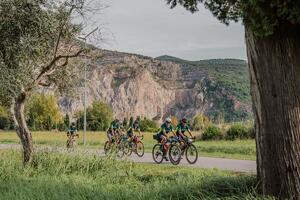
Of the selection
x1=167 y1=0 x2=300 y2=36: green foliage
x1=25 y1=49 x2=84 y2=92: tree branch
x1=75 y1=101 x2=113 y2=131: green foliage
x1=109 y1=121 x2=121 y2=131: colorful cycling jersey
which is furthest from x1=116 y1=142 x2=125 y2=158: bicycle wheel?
x1=75 y1=101 x2=113 y2=131: green foliage

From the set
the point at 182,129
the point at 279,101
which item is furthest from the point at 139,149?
the point at 279,101

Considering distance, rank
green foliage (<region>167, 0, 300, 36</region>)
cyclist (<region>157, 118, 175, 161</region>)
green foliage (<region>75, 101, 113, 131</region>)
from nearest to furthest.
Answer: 1. green foliage (<region>167, 0, 300, 36</region>)
2. cyclist (<region>157, 118, 175, 161</region>)
3. green foliage (<region>75, 101, 113, 131</region>)

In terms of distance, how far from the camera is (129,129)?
25.1 meters

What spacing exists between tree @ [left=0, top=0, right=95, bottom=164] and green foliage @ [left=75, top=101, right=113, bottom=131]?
2115 inches

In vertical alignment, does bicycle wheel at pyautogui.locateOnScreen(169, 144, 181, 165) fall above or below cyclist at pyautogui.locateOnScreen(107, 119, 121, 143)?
below

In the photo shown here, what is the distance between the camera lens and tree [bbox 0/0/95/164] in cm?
1598

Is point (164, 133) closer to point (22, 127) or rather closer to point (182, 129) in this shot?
point (182, 129)

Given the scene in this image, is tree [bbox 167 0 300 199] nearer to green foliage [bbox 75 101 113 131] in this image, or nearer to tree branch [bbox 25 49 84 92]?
tree branch [bbox 25 49 84 92]

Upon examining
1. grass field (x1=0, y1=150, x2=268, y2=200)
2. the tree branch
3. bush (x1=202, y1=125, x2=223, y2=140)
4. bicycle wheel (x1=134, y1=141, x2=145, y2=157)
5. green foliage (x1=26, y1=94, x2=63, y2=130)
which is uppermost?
green foliage (x1=26, y1=94, x2=63, y2=130)

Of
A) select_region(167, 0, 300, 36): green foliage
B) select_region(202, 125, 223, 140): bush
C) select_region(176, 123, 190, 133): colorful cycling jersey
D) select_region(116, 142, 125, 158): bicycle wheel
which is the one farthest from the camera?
select_region(202, 125, 223, 140): bush

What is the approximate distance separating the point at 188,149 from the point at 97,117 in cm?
5558

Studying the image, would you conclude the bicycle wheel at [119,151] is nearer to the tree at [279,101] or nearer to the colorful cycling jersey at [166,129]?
the colorful cycling jersey at [166,129]

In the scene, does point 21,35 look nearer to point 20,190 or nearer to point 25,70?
point 25,70

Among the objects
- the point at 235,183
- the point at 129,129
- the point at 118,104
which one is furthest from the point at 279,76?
the point at 118,104
